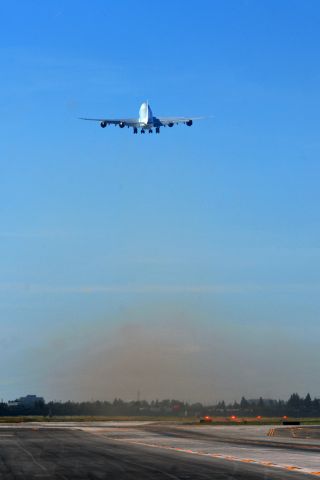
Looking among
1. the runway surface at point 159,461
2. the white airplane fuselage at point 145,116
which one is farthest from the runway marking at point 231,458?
the white airplane fuselage at point 145,116

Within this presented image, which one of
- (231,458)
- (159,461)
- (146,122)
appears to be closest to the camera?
(159,461)

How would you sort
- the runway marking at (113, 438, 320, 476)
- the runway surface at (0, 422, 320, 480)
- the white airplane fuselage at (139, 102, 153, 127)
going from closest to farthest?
the runway surface at (0, 422, 320, 480) → the runway marking at (113, 438, 320, 476) → the white airplane fuselage at (139, 102, 153, 127)

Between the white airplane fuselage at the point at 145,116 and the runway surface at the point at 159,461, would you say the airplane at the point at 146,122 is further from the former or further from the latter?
the runway surface at the point at 159,461

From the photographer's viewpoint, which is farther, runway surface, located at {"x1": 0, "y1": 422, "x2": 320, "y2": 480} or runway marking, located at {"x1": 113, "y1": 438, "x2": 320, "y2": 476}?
runway marking, located at {"x1": 113, "y1": 438, "x2": 320, "y2": 476}

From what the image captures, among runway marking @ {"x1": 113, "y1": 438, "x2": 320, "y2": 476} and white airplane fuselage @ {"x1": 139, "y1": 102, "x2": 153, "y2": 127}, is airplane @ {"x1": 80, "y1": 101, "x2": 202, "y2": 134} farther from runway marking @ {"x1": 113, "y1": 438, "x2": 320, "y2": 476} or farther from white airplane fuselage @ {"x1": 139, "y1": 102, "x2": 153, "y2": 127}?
runway marking @ {"x1": 113, "y1": 438, "x2": 320, "y2": 476}

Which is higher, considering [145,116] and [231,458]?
[145,116]

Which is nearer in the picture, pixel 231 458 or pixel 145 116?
pixel 231 458

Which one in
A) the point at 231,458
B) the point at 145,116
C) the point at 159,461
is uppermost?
the point at 145,116

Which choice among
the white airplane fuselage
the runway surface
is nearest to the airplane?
the white airplane fuselage

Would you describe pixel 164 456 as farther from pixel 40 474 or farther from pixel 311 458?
pixel 40 474

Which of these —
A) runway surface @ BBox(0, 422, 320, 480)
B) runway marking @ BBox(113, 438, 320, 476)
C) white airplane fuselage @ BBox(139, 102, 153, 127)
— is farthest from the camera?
white airplane fuselage @ BBox(139, 102, 153, 127)

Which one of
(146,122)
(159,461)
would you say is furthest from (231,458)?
(146,122)

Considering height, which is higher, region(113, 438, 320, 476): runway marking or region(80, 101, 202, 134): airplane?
region(80, 101, 202, 134): airplane

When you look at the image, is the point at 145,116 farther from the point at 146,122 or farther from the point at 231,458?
the point at 231,458
